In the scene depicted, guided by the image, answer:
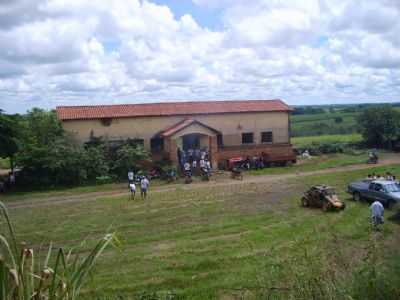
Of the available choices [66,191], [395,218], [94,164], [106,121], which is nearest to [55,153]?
[94,164]

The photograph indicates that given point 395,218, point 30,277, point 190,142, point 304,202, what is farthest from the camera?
point 190,142

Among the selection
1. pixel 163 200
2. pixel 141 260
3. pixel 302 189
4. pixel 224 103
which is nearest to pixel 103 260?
pixel 141 260

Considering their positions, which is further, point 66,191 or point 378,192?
point 66,191

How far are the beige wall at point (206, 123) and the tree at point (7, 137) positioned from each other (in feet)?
16.6

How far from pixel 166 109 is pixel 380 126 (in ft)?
80.6

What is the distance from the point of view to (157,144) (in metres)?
38.3

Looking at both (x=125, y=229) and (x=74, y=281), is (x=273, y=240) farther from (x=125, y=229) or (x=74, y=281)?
(x=74, y=281)

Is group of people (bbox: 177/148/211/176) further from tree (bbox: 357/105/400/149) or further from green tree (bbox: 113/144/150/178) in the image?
tree (bbox: 357/105/400/149)

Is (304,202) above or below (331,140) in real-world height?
below

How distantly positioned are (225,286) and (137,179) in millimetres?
21153

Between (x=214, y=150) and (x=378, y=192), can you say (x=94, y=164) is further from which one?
(x=378, y=192)

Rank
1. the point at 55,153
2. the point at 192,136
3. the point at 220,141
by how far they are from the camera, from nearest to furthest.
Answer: the point at 55,153 < the point at 192,136 < the point at 220,141

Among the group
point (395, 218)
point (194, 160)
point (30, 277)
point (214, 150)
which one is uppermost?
point (214, 150)

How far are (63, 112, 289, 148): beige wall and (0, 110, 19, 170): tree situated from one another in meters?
5.06
